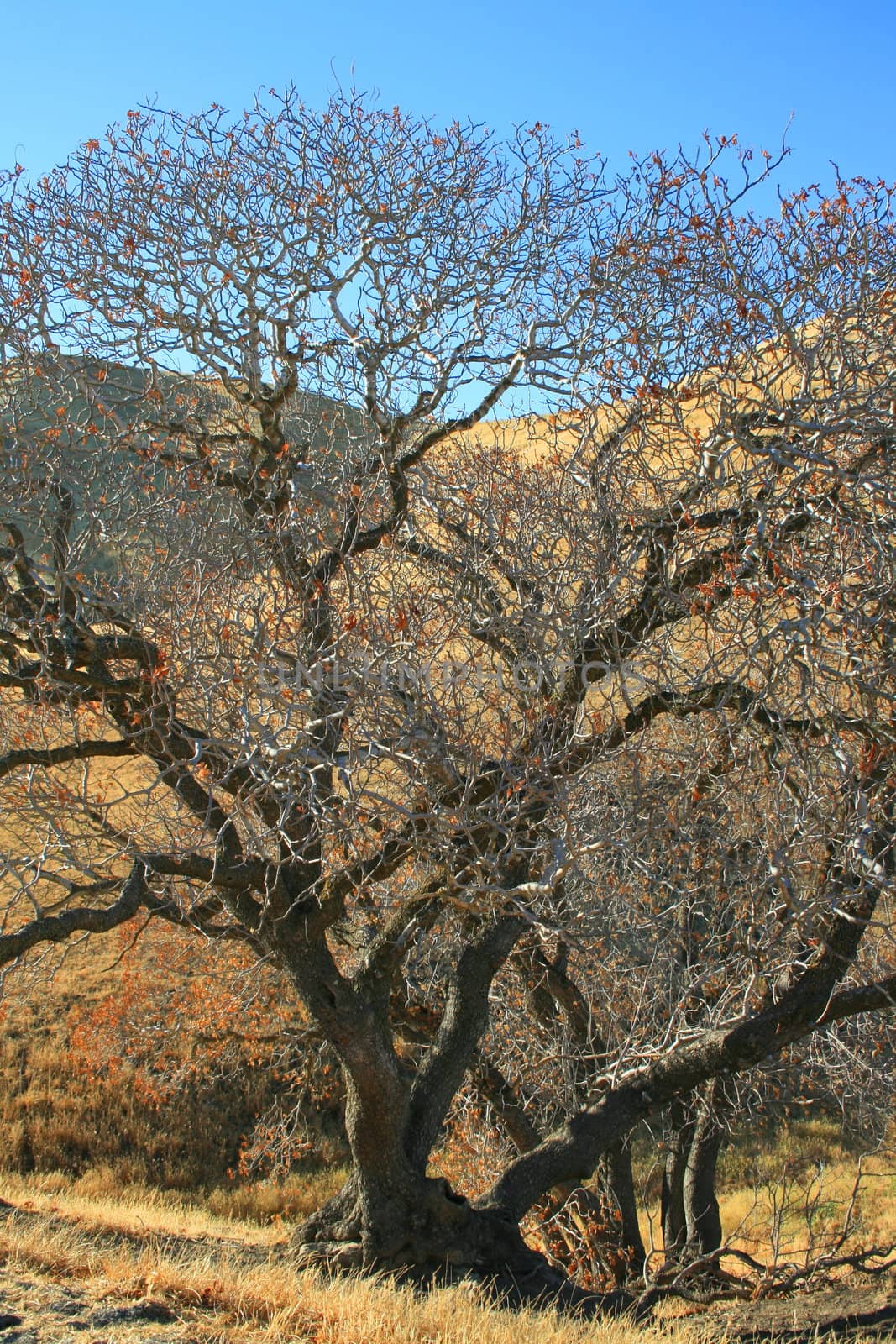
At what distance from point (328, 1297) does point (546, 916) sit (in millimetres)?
2448

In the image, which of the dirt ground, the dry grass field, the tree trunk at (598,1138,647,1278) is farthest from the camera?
the tree trunk at (598,1138,647,1278)

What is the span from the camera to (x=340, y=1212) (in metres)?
7.83

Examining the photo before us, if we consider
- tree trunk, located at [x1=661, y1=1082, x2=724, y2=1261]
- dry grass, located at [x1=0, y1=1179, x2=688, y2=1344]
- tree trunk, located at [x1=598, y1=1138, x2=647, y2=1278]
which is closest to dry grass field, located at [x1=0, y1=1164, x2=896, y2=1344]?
dry grass, located at [x1=0, y1=1179, x2=688, y2=1344]

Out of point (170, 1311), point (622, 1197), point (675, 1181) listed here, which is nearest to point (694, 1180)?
point (622, 1197)

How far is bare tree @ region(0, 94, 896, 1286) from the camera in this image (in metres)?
6.35

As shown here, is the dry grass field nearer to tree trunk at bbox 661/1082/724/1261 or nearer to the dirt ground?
the dirt ground

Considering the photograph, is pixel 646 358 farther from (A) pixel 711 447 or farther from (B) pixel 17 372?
(B) pixel 17 372

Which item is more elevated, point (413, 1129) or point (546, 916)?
point (546, 916)

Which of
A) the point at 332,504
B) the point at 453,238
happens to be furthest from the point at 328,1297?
the point at 453,238

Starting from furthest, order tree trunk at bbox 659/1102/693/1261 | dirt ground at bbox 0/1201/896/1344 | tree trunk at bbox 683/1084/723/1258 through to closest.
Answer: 1. tree trunk at bbox 659/1102/693/1261
2. tree trunk at bbox 683/1084/723/1258
3. dirt ground at bbox 0/1201/896/1344

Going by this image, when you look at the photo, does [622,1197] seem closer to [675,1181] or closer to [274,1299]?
[675,1181]

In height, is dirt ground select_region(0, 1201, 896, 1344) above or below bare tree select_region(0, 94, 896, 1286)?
below

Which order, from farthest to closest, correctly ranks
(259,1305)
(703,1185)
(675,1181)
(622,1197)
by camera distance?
(675,1181), (703,1185), (622,1197), (259,1305)

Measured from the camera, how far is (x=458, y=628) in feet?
25.5
